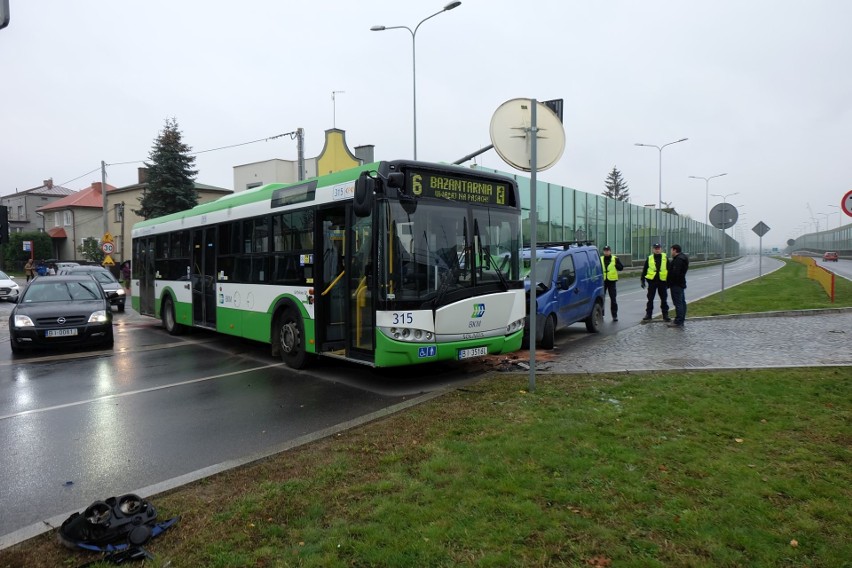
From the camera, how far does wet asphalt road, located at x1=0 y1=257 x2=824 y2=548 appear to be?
186 inches

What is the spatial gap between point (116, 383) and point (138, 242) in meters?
8.38

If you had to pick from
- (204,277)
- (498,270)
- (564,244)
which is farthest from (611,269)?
(204,277)

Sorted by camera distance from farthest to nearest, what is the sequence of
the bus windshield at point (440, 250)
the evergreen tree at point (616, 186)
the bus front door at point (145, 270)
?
1. the evergreen tree at point (616, 186)
2. the bus front door at point (145, 270)
3. the bus windshield at point (440, 250)

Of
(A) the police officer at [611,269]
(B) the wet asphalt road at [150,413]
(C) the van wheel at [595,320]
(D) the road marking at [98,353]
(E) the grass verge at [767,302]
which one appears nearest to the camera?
(B) the wet asphalt road at [150,413]

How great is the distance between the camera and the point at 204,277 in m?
12.1

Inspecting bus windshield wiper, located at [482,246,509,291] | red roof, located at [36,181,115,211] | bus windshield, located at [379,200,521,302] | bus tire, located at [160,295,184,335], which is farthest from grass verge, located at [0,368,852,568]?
red roof, located at [36,181,115,211]

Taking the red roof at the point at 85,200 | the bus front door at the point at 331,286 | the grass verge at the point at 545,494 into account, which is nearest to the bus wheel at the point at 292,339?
the bus front door at the point at 331,286

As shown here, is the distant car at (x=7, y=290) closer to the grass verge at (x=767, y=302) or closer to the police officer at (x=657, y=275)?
the police officer at (x=657, y=275)

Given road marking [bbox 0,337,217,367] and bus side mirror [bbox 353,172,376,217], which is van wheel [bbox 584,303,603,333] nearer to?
bus side mirror [bbox 353,172,376,217]

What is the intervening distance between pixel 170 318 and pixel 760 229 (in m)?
24.6

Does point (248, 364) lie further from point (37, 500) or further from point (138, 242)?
point (138, 242)

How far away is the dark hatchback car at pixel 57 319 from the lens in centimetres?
1095

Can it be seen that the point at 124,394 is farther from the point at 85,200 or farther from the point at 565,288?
the point at 85,200

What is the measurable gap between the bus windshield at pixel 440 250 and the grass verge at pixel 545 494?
1.86m
